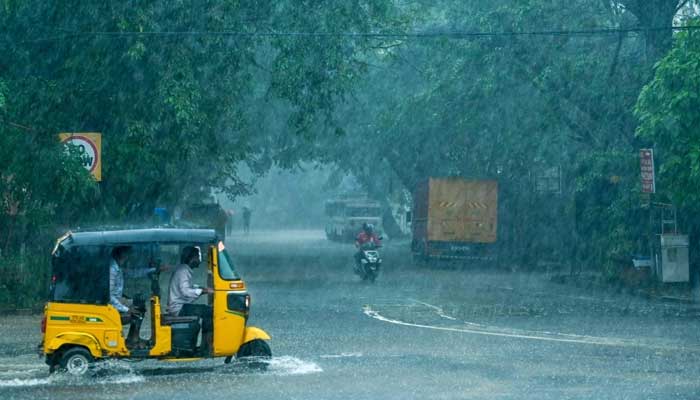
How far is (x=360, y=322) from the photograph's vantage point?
20.5 metres

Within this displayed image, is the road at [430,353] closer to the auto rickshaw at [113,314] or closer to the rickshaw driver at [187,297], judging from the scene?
the auto rickshaw at [113,314]

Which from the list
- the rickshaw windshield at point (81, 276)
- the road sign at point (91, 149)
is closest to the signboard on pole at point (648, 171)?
the road sign at point (91, 149)

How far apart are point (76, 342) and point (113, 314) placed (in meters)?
0.53

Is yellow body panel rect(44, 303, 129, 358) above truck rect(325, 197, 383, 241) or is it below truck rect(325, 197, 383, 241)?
below

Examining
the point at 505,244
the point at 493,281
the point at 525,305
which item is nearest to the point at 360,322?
the point at 525,305

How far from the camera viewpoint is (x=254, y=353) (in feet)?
46.5

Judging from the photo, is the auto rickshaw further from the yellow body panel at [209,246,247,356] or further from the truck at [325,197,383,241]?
the truck at [325,197,383,241]

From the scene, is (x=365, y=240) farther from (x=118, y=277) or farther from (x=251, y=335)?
(x=118, y=277)

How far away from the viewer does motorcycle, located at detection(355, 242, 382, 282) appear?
32531 mm

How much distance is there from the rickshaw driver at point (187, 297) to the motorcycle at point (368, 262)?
60.9ft

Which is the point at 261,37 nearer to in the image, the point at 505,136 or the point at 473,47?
the point at 473,47

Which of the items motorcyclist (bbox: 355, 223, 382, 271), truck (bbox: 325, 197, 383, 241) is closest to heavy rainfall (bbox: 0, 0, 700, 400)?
motorcyclist (bbox: 355, 223, 382, 271)

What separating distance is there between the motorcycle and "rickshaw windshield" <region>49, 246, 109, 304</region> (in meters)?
19.1

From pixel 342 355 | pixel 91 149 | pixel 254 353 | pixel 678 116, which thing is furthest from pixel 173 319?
pixel 678 116
